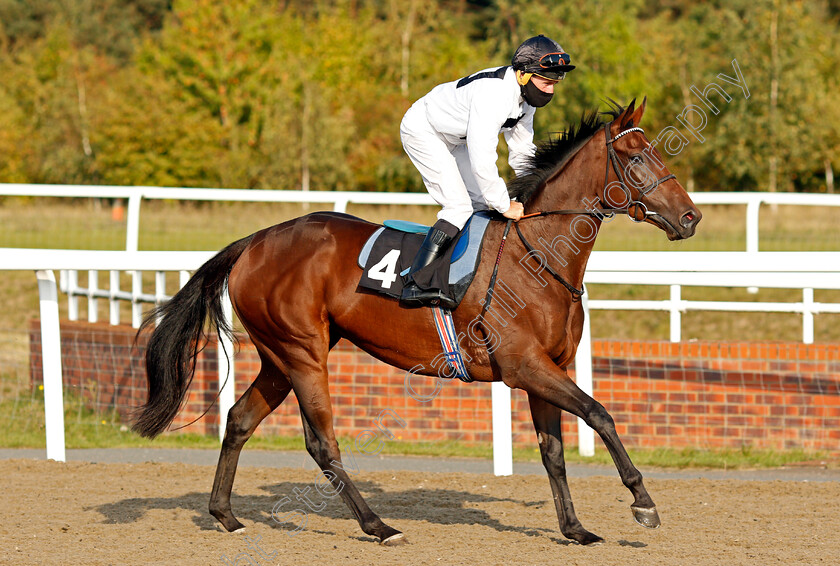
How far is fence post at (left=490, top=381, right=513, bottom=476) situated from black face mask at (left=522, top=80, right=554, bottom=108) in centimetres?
215

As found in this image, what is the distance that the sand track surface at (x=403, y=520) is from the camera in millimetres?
4445

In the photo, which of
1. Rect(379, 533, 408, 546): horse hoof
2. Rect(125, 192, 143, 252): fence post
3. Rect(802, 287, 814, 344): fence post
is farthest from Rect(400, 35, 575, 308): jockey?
Rect(125, 192, 143, 252): fence post

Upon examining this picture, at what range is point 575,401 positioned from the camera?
4.41 meters

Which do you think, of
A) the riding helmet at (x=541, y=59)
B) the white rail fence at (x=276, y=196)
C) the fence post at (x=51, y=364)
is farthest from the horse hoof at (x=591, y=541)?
the white rail fence at (x=276, y=196)

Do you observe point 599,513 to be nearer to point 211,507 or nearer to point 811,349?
point 211,507

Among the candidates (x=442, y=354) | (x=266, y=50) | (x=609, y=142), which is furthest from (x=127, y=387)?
(x=266, y=50)

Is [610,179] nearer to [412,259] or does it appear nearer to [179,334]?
[412,259]

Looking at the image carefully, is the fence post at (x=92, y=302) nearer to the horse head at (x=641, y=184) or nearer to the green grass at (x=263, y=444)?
the green grass at (x=263, y=444)

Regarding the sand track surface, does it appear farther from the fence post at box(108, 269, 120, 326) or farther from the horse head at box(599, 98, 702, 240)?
the fence post at box(108, 269, 120, 326)

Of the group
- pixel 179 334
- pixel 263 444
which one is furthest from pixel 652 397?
pixel 179 334

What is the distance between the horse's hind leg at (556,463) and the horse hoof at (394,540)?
753mm

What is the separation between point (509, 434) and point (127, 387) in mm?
3309

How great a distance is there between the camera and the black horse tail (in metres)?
5.26

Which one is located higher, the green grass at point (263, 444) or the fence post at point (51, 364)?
the fence post at point (51, 364)
